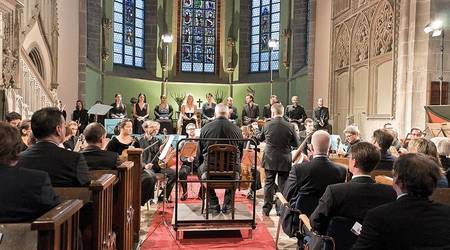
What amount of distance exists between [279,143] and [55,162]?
420 centimetres

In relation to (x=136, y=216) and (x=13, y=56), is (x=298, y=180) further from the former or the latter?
(x=13, y=56)

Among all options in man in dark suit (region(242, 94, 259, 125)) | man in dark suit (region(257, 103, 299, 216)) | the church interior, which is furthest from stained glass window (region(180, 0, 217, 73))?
man in dark suit (region(257, 103, 299, 216))

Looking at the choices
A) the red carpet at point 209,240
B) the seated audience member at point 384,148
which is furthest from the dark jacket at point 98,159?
the seated audience member at point 384,148

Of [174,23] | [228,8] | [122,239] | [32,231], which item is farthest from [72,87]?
[32,231]

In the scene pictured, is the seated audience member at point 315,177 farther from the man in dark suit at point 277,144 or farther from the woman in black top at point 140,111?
the woman in black top at point 140,111

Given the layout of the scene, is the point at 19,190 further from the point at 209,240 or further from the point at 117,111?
the point at 117,111

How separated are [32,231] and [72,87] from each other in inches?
502

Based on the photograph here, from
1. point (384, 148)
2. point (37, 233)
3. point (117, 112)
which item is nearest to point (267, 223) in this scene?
point (384, 148)

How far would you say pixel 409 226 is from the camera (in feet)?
6.64

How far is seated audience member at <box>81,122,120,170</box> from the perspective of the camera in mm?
4191

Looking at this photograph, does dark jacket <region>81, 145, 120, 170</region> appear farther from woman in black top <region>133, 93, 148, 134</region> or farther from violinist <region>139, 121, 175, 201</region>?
woman in black top <region>133, 93, 148, 134</region>

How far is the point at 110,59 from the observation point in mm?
17703

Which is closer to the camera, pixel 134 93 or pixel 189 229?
pixel 189 229

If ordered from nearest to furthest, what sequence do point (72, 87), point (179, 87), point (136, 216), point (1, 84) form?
point (136, 216) → point (1, 84) → point (72, 87) → point (179, 87)
